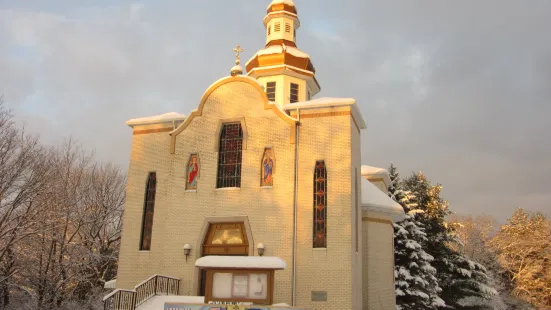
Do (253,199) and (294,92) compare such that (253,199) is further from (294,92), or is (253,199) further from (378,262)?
(294,92)

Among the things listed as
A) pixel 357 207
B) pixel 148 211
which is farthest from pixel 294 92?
pixel 148 211

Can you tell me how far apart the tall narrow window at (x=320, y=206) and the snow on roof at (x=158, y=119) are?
5910 millimetres

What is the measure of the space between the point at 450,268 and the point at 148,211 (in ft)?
60.6

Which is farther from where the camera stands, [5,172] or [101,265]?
[101,265]

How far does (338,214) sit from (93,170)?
62.3 feet

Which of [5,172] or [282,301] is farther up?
[5,172]

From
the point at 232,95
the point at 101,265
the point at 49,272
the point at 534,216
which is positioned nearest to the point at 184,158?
the point at 232,95

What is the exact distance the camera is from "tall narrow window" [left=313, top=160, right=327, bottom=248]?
57.1 feet

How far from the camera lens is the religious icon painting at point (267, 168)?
1839 centimetres

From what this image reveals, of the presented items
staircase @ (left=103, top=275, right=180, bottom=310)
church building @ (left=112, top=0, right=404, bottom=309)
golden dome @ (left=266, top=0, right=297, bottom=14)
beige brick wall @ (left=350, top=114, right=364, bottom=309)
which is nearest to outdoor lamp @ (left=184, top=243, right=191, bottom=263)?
church building @ (left=112, top=0, right=404, bottom=309)

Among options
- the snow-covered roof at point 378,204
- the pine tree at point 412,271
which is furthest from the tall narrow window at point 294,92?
the pine tree at point 412,271

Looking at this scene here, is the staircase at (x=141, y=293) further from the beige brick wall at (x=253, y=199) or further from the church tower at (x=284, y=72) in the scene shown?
the church tower at (x=284, y=72)

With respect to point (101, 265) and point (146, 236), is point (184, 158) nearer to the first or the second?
point (146, 236)

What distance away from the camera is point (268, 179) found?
1841 cm
